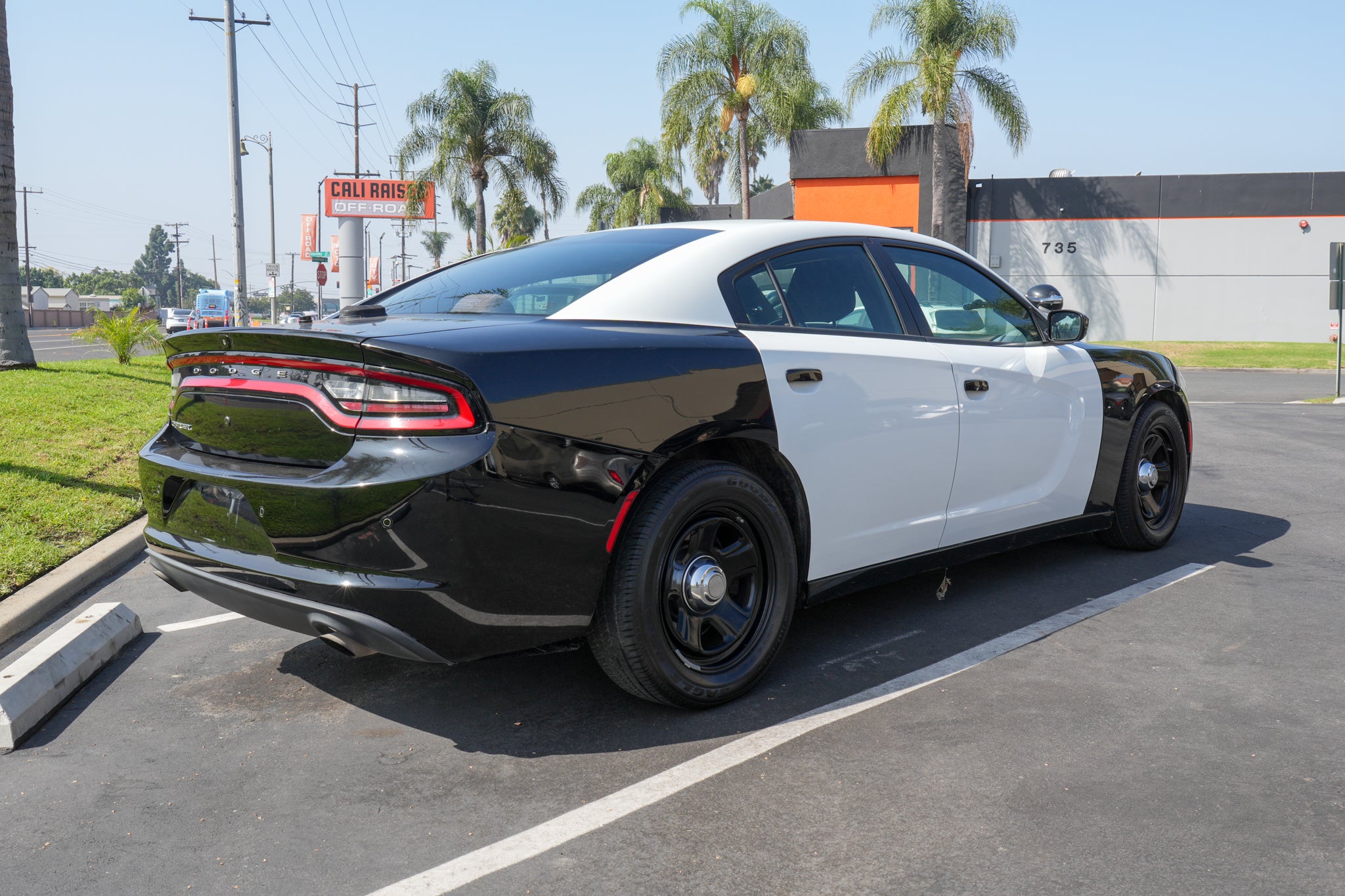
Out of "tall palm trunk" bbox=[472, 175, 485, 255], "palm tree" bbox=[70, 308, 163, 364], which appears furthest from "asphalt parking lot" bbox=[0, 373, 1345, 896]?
"tall palm trunk" bbox=[472, 175, 485, 255]

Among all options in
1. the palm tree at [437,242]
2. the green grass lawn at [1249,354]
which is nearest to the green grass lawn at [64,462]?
the green grass lawn at [1249,354]

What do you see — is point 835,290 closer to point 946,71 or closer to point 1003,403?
point 1003,403

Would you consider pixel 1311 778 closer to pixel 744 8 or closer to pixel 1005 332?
pixel 1005 332

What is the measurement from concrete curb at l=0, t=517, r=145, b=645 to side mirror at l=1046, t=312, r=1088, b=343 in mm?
3879

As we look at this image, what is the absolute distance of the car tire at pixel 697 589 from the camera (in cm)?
313

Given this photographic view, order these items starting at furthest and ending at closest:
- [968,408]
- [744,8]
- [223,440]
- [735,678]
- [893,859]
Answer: [744,8], [968,408], [735,678], [223,440], [893,859]

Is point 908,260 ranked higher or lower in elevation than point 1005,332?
higher

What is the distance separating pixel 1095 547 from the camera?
573cm

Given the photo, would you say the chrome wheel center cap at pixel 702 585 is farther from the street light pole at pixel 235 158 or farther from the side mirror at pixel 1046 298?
the street light pole at pixel 235 158

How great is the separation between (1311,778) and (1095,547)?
287 cm

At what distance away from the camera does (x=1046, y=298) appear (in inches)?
200

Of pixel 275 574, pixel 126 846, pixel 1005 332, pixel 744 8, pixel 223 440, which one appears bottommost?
pixel 126 846

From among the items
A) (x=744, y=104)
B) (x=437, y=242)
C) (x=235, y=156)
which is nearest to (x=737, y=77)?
(x=744, y=104)

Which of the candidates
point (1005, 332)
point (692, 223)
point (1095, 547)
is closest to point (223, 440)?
point (692, 223)
